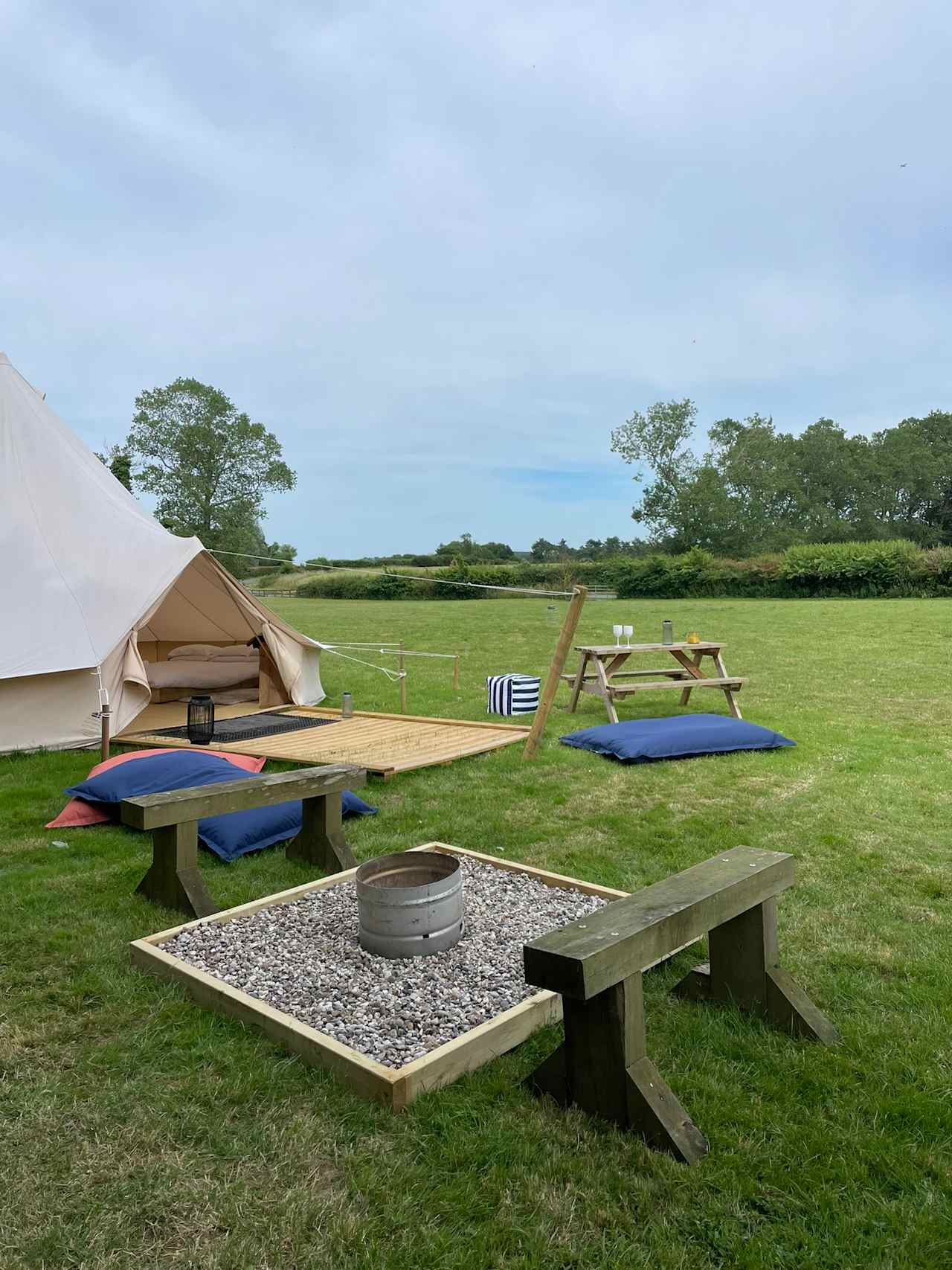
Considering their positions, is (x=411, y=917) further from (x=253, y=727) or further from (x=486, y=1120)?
(x=253, y=727)

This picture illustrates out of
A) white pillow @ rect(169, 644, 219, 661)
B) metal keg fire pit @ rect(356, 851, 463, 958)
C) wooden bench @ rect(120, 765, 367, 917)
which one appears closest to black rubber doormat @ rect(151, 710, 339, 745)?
white pillow @ rect(169, 644, 219, 661)

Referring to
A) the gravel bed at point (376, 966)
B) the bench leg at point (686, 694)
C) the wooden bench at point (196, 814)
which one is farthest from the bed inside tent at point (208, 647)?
the gravel bed at point (376, 966)

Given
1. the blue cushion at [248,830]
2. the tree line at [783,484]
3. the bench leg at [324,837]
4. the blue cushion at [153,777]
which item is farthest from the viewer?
the tree line at [783,484]

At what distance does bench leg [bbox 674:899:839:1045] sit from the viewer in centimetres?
244

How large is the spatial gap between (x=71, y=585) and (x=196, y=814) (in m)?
4.67

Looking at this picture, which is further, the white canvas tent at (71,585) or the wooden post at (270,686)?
the wooden post at (270,686)

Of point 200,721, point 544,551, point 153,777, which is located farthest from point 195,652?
point 544,551

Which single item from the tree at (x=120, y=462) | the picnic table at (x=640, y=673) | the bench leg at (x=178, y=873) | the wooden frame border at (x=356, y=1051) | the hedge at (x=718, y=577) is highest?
the tree at (x=120, y=462)

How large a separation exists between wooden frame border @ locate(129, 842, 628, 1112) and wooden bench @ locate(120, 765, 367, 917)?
32 centimetres

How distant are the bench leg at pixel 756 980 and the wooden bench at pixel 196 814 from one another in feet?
6.20

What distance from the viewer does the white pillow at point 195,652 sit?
1032cm

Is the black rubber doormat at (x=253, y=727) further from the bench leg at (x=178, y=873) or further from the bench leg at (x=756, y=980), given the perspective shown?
the bench leg at (x=756, y=980)

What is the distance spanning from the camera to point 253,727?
7.66 meters

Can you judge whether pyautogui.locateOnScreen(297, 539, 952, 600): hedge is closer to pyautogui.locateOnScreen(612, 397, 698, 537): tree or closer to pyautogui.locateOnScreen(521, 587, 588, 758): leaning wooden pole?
pyautogui.locateOnScreen(612, 397, 698, 537): tree
